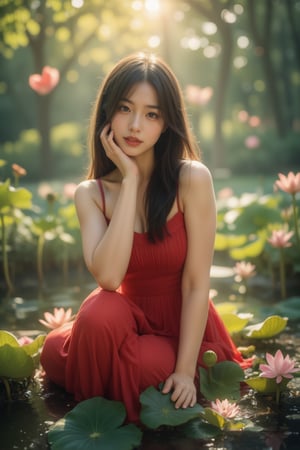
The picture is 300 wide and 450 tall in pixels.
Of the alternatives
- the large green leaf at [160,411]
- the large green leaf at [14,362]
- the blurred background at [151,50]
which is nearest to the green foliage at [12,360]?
the large green leaf at [14,362]

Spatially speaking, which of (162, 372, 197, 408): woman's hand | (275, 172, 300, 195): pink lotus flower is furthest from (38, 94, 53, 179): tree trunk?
(162, 372, 197, 408): woman's hand

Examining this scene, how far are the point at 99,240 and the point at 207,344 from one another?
1.98ft

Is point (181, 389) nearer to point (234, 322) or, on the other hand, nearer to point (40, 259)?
point (234, 322)

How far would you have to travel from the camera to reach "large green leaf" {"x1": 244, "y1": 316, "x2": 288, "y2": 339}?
9.77 ft

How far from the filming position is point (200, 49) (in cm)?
2756

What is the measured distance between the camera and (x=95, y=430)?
2129 millimetres

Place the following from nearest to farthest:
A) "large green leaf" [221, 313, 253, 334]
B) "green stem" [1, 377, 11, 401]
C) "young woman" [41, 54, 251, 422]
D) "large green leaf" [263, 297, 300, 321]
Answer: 1. "young woman" [41, 54, 251, 422]
2. "green stem" [1, 377, 11, 401]
3. "large green leaf" [221, 313, 253, 334]
4. "large green leaf" [263, 297, 300, 321]

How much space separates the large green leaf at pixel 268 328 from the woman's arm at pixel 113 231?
922 millimetres

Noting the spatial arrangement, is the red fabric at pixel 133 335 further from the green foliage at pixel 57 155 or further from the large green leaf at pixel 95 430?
the green foliage at pixel 57 155

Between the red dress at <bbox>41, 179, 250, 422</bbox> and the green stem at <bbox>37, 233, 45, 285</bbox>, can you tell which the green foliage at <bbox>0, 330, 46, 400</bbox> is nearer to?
the red dress at <bbox>41, 179, 250, 422</bbox>

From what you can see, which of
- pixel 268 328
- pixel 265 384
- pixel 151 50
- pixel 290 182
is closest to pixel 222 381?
pixel 265 384

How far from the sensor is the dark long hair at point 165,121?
245 cm

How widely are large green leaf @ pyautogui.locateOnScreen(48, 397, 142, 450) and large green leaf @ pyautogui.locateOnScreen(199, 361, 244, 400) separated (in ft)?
1.18

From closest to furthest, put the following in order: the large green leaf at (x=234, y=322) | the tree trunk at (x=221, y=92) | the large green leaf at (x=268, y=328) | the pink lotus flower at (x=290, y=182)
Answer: the large green leaf at (x=268, y=328)
the large green leaf at (x=234, y=322)
the pink lotus flower at (x=290, y=182)
the tree trunk at (x=221, y=92)
